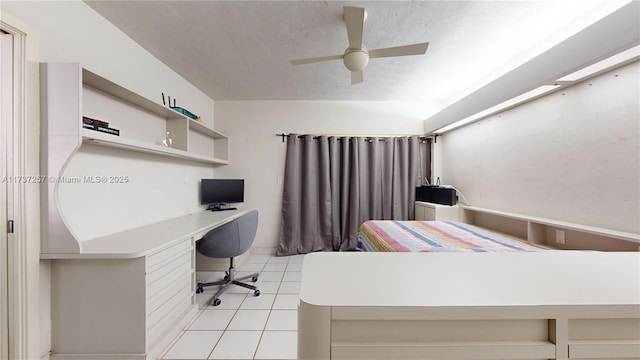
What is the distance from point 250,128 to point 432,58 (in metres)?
2.65

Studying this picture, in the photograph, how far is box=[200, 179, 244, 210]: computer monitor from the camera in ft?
10.5

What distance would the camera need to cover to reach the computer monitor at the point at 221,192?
3.19 meters

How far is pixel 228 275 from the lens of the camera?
2506 millimetres

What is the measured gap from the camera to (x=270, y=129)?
146 inches

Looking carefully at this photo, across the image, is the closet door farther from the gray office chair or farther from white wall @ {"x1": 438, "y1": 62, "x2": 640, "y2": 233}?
white wall @ {"x1": 438, "y1": 62, "x2": 640, "y2": 233}

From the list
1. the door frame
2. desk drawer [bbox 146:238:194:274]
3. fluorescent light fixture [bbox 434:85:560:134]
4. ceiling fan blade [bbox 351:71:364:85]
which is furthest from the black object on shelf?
the door frame

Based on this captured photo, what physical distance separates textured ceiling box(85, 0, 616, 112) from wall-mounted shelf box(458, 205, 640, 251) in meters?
1.57

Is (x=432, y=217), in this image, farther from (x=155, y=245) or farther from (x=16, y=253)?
(x=16, y=253)

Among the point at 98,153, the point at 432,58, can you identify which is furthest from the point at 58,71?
the point at 432,58

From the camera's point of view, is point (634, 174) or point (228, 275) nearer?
point (634, 174)

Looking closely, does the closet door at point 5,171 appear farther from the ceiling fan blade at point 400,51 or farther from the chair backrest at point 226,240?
the ceiling fan blade at point 400,51

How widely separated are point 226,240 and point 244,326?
76 centimetres

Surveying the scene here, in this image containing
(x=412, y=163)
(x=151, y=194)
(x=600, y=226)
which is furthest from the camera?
(x=412, y=163)

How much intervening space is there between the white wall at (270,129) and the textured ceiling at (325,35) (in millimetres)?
658
